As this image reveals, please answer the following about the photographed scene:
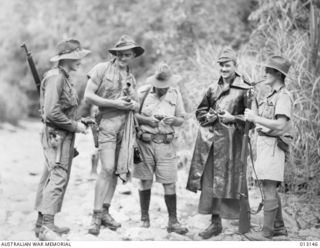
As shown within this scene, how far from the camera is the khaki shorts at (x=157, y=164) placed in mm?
4762

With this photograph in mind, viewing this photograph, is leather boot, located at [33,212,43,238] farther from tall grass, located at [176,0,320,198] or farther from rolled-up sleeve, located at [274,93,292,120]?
tall grass, located at [176,0,320,198]

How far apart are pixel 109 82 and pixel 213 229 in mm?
1962

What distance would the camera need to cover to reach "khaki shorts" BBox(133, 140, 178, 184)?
4.76 metres

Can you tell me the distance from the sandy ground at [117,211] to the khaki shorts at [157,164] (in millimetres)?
594

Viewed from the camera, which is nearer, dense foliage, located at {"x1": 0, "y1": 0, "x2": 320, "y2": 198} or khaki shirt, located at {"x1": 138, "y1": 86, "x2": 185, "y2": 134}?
khaki shirt, located at {"x1": 138, "y1": 86, "x2": 185, "y2": 134}

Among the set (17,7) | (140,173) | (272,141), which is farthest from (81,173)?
(17,7)

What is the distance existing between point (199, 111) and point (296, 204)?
2.02m

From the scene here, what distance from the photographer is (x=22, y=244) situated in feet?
13.1

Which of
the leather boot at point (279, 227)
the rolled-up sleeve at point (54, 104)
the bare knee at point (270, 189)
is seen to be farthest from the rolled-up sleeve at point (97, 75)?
the leather boot at point (279, 227)

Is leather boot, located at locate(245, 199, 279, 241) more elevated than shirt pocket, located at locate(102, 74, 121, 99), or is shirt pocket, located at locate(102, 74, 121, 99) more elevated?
shirt pocket, located at locate(102, 74, 121, 99)

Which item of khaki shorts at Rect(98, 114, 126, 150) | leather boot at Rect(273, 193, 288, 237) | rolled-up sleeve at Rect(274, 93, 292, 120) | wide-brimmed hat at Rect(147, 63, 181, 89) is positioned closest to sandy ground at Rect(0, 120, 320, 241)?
leather boot at Rect(273, 193, 288, 237)

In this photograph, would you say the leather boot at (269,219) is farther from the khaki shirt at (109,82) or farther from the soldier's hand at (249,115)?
the khaki shirt at (109,82)

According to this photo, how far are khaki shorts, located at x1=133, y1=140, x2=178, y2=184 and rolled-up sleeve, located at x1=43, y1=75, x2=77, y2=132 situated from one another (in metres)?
0.92

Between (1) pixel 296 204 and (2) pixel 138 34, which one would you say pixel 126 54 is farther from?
(2) pixel 138 34
